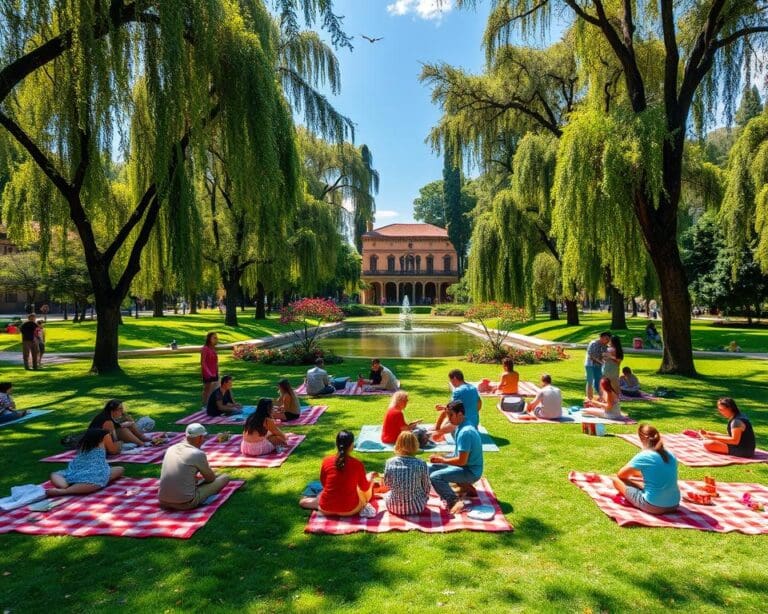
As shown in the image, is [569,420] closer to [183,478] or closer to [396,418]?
[396,418]

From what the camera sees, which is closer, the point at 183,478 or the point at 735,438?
the point at 183,478

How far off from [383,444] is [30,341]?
11.2 m

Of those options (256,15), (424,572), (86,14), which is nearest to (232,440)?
(424,572)

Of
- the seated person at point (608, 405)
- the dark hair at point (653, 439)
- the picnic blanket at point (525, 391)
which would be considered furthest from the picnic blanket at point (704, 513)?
the picnic blanket at point (525, 391)

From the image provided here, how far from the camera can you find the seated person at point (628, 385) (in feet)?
30.5

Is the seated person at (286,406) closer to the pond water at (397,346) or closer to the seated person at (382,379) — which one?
the seated person at (382,379)

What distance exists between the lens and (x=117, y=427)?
6324 millimetres

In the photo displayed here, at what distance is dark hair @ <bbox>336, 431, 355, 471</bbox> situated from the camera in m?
4.18

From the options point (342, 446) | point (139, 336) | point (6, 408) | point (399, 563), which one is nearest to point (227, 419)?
point (6, 408)

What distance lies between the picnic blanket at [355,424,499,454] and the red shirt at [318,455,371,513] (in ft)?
6.41

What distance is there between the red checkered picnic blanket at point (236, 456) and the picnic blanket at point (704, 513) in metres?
3.56

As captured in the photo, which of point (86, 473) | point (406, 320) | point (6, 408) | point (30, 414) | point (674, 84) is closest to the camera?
point (86, 473)

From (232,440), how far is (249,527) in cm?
270

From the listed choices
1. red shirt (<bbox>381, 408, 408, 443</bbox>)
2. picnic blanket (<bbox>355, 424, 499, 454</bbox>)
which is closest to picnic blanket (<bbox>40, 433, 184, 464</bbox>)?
picnic blanket (<bbox>355, 424, 499, 454</bbox>)
